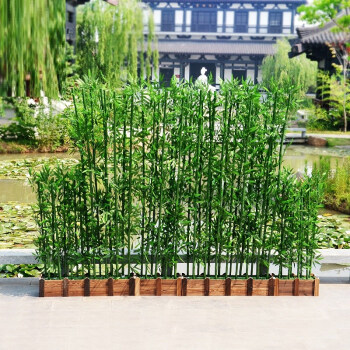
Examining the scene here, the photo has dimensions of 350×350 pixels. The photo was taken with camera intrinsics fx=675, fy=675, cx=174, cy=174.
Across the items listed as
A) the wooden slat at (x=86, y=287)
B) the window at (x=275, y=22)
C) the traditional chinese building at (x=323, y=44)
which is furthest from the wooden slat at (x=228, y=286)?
the window at (x=275, y=22)

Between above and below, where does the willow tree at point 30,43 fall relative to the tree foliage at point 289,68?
above

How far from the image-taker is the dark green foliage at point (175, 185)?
4.45m

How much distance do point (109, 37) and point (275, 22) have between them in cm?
2061

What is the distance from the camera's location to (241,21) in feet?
132

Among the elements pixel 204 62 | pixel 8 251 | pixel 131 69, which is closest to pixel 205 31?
pixel 204 62

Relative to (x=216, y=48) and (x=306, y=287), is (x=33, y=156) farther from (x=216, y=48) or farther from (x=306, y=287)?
(x=216, y=48)

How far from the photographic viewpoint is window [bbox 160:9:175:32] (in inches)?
1582

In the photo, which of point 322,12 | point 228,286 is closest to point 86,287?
point 228,286

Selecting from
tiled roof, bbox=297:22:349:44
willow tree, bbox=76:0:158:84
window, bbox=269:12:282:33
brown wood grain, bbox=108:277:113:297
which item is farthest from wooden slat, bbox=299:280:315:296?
window, bbox=269:12:282:33

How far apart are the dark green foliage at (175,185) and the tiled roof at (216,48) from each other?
107 feet

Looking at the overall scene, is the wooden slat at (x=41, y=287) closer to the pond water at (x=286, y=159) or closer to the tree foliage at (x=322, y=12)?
the pond water at (x=286, y=159)
